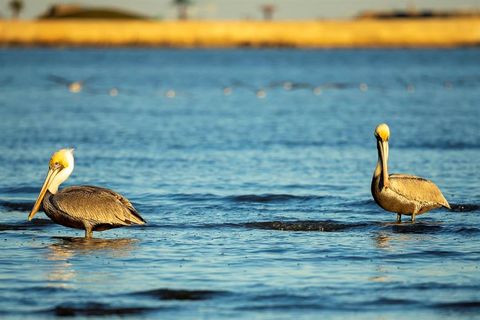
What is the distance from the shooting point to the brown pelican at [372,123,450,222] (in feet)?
44.5

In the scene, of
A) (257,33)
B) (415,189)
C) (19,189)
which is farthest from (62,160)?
(257,33)

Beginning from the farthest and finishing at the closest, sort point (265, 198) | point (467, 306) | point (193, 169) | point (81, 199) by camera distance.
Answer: point (193, 169), point (265, 198), point (81, 199), point (467, 306)

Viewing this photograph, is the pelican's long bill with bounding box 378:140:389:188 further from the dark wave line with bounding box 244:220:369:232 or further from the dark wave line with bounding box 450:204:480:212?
the dark wave line with bounding box 450:204:480:212

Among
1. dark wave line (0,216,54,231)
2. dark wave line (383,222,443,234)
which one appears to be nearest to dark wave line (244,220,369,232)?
dark wave line (383,222,443,234)

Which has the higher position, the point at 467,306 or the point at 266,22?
the point at 266,22

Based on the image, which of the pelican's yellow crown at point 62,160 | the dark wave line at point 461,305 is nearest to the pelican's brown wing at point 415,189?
the pelican's yellow crown at point 62,160

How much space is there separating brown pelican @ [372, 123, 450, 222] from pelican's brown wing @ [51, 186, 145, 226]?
9.94ft

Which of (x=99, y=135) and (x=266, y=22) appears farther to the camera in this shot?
(x=266, y=22)

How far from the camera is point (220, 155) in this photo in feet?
72.3

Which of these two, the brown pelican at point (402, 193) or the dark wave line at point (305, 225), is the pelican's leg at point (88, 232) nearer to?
the dark wave line at point (305, 225)

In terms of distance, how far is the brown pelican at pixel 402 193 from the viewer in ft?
44.5

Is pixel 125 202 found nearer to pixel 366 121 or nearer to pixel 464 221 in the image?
pixel 464 221

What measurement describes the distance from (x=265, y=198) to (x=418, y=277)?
5.81 metres

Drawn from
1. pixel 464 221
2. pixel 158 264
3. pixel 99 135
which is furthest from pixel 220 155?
pixel 158 264
